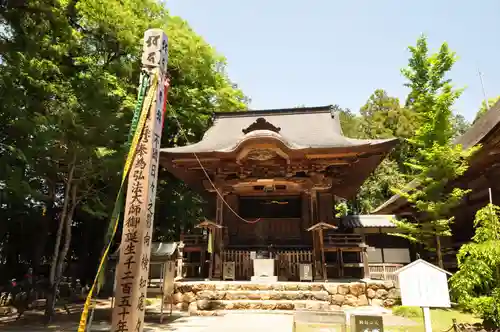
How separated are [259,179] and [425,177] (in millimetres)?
6105

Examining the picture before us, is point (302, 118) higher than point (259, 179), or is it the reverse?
point (302, 118)

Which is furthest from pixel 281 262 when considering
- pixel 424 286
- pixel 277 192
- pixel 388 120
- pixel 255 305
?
pixel 388 120

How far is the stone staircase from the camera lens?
31.4 ft

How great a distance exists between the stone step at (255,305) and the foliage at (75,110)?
15.4 feet

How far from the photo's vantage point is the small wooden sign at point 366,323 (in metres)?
3.82

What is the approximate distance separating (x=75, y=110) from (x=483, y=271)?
1220cm

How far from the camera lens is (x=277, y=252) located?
41.1 ft

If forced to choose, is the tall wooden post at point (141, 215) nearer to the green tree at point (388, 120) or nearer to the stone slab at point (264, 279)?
the stone slab at point (264, 279)

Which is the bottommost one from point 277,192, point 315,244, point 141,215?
point 315,244

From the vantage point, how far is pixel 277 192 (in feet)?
48.4

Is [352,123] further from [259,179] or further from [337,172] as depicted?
[259,179]

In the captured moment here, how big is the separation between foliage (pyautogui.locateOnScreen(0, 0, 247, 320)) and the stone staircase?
14.4 feet

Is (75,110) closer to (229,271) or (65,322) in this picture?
(65,322)

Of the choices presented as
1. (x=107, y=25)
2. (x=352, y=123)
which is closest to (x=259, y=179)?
(x=107, y=25)
